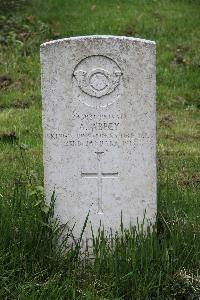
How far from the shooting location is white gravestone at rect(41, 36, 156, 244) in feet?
16.7

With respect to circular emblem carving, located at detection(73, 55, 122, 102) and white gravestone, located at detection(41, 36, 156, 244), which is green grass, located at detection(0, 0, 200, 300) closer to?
white gravestone, located at detection(41, 36, 156, 244)

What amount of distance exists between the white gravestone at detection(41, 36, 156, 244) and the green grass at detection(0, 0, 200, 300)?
186mm

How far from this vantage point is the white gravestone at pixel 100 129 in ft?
16.7

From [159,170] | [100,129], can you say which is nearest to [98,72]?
[100,129]

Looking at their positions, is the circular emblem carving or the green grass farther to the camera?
the circular emblem carving

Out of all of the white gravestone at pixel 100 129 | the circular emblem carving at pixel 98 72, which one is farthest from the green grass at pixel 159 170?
the circular emblem carving at pixel 98 72

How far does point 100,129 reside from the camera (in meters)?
5.19

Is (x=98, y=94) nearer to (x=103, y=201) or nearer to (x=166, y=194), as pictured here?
(x=103, y=201)

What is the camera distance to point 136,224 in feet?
17.4

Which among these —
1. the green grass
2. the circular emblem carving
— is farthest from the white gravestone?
the green grass

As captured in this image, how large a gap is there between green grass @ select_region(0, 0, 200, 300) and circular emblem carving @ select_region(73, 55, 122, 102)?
2.32 ft

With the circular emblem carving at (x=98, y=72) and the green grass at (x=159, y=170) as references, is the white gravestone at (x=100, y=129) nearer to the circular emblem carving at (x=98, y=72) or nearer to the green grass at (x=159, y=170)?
the circular emblem carving at (x=98, y=72)

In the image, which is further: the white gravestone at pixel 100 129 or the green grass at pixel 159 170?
the white gravestone at pixel 100 129

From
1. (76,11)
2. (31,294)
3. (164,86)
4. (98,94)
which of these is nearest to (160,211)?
(98,94)
